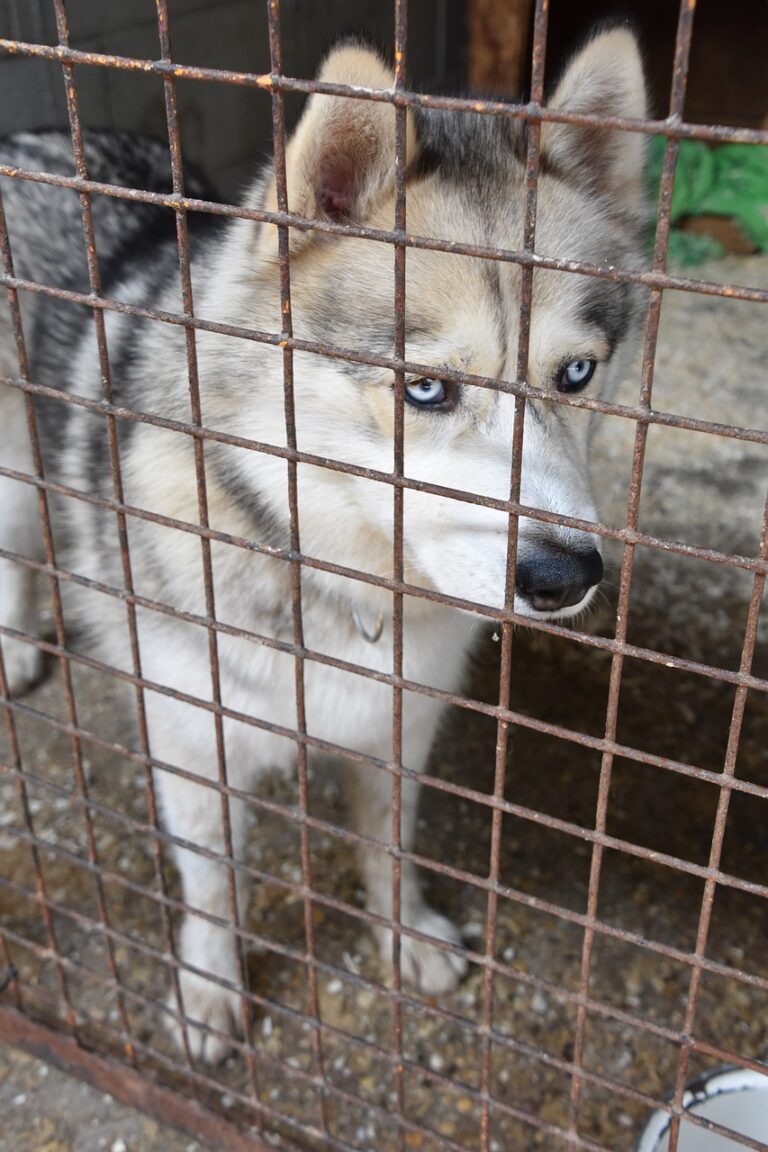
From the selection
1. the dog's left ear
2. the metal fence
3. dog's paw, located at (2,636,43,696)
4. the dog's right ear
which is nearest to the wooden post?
dog's paw, located at (2,636,43,696)

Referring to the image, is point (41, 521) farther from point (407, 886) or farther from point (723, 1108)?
point (723, 1108)

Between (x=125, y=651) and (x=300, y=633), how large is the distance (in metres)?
0.95

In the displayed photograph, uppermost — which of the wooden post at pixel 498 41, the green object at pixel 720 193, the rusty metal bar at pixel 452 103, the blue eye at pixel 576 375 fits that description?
the rusty metal bar at pixel 452 103

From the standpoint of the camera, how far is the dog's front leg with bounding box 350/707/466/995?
2299mm

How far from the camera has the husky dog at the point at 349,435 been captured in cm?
144

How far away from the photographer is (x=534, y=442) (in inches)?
57.9

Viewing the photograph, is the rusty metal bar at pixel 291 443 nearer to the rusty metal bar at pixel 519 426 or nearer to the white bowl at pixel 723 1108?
the rusty metal bar at pixel 519 426

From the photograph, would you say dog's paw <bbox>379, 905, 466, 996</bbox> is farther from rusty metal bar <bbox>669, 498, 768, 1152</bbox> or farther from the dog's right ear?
the dog's right ear

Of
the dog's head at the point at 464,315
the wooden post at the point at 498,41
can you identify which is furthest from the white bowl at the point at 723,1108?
the wooden post at the point at 498,41

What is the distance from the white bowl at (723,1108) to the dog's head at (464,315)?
94 cm

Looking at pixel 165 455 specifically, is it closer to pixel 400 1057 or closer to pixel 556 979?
pixel 400 1057

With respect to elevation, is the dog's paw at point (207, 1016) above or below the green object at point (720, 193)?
below

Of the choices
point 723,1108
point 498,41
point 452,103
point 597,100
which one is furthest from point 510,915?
point 498,41

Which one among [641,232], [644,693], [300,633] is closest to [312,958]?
[300,633]
